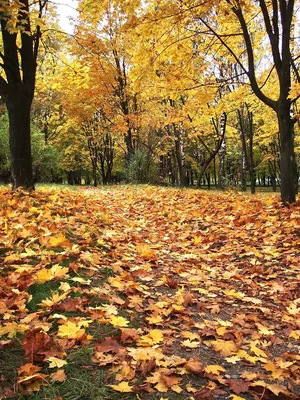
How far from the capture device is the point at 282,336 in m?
3.13

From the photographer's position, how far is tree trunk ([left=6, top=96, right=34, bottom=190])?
802cm

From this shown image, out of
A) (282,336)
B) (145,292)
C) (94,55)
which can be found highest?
(94,55)

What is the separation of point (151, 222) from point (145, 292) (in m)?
3.80

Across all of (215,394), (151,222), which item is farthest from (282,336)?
(151,222)

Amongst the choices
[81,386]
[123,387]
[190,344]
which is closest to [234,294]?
[190,344]

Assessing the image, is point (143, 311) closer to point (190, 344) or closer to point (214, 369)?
point (190, 344)

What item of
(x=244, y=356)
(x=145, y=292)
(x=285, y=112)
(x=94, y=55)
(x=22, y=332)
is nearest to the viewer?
(x=22, y=332)

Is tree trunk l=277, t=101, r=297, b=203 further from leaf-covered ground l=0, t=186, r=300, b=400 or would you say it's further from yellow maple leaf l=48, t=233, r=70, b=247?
yellow maple leaf l=48, t=233, r=70, b=247

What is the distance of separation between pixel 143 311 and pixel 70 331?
2.88ft

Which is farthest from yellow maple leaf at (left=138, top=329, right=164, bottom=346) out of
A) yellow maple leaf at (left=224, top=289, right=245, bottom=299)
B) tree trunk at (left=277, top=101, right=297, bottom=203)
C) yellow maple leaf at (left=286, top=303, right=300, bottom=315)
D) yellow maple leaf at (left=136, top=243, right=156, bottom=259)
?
tree trunk at (left=277, top=101, right=297, bottom=203)

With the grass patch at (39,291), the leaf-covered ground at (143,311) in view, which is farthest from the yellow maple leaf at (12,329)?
the grass patch at (39,291)

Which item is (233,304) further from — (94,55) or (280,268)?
(94,55)

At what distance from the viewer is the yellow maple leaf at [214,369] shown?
2344 mm

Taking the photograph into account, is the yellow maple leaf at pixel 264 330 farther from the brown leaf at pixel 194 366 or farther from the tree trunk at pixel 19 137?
the tree trunk at pixel 19 137
